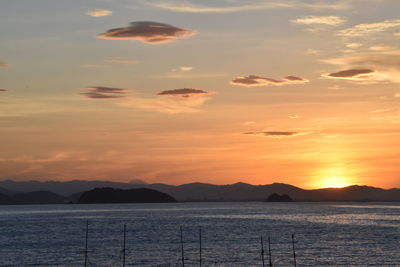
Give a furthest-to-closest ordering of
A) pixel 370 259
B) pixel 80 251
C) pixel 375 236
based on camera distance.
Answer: pixel 375 236 < pixel 80 251 < pixel 370 259

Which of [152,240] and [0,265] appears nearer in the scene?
[0,265]

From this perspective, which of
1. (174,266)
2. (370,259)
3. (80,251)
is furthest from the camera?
(80,251)

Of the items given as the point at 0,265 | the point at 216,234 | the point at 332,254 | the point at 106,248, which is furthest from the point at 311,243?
the point at 0,265

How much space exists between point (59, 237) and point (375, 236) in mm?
79622

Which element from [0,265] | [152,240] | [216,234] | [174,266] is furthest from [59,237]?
[174,266]

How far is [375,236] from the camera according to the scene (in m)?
152

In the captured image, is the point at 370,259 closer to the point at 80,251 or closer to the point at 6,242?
the point at 80,251

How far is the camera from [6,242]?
142 m

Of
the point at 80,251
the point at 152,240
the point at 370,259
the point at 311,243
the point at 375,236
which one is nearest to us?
the point at 370,259

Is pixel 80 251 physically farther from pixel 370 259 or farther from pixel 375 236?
pixel 375 236

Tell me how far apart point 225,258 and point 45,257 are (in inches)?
1278

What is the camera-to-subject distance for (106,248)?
413ft

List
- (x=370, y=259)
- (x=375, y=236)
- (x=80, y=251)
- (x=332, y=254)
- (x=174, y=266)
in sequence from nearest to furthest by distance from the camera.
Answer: (x=174, y=266), (x=370, y=259), (x=332, y=254), (x=80, y=251), (x=375, y=236)

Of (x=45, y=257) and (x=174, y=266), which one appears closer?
(x=174, y=266)
